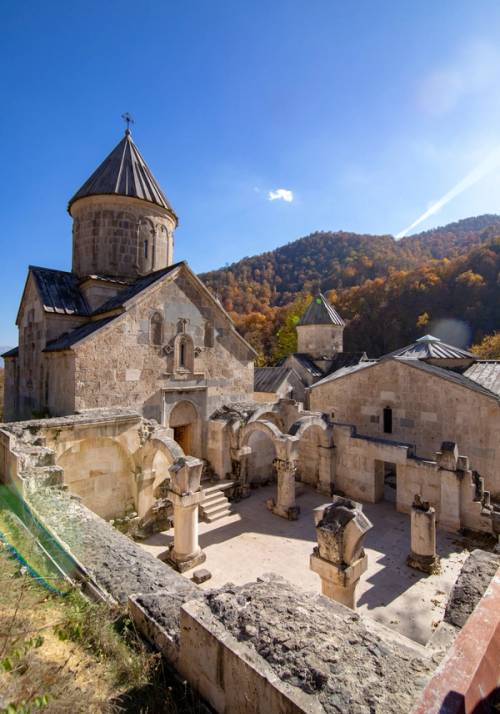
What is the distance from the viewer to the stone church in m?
10.3

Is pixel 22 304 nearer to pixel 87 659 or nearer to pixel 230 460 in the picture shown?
pixel 230 460

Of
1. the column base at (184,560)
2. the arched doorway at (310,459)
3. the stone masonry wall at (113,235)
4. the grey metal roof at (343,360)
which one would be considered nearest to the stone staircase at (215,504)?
the column base at (184,560)

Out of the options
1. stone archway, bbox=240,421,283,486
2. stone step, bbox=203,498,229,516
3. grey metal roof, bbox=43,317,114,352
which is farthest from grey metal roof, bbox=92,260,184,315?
stone step, bbox=203,498,229,516

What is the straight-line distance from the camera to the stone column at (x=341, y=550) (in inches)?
206

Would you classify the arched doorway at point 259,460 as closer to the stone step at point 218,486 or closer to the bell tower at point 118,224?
the stone step at point 218,486

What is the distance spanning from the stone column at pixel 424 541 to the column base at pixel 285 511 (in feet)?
10.7

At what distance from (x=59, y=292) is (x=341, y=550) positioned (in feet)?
38.5

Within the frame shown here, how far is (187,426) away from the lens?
41.4 feet

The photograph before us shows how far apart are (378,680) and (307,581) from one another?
610 centimetres

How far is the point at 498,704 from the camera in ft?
5.41

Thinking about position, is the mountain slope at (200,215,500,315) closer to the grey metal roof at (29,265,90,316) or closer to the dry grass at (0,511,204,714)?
the grey metal roof at (29,265,90,316)

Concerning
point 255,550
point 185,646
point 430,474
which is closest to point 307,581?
point 255,550

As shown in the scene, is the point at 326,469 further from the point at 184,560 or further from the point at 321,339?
the point at 321,339

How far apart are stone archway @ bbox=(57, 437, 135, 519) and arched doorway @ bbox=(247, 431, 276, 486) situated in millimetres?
4781
